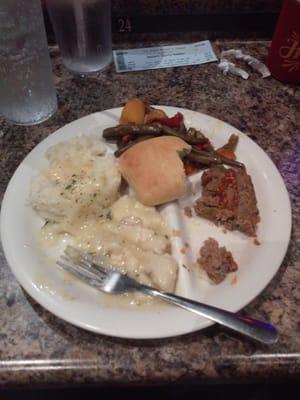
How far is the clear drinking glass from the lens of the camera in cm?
116

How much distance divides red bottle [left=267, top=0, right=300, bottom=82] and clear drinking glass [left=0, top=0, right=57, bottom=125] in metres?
0.75

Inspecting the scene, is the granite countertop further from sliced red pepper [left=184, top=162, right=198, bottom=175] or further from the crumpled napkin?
the crumpled napkin

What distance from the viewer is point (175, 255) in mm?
1005

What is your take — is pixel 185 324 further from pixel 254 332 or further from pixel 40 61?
pixel 40 61

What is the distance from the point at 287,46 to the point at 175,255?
2.77 feet

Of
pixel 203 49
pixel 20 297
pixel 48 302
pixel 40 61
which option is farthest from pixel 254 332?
pixel 203 49

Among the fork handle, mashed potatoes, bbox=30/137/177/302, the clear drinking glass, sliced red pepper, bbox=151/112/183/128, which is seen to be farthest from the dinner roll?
the clear drinking glass

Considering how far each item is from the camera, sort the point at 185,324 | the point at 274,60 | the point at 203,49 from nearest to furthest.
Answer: the point at 185,324
the point at 274,60
the point at 203,49

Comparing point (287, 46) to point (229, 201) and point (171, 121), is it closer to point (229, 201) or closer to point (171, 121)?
point (171, 121)

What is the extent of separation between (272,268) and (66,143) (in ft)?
2.02

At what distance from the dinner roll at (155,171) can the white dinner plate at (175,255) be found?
58mm

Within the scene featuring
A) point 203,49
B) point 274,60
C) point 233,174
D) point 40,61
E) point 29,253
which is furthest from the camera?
point 203,49

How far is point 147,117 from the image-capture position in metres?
1.28

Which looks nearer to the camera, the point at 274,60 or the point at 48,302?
the point at 48,302
